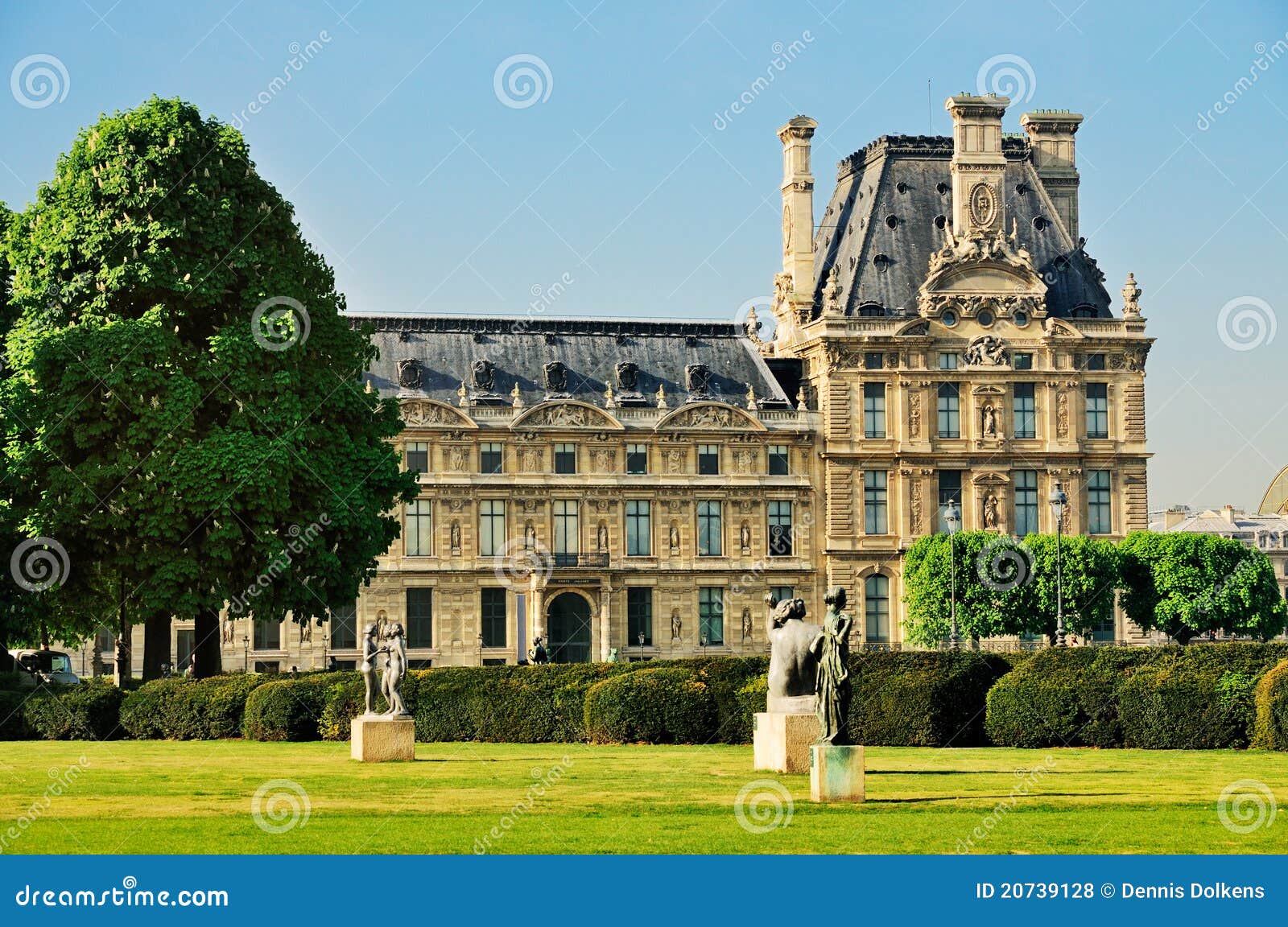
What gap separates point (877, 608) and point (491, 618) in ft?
50.1

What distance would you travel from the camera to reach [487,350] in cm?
8112

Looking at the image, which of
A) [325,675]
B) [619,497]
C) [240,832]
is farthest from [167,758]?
[619,497]

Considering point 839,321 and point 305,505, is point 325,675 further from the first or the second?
point 839,321

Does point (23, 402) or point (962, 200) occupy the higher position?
point (962, 200)

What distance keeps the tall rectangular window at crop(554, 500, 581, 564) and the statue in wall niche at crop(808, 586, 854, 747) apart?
2134 inches

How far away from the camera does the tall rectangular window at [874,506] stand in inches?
3194

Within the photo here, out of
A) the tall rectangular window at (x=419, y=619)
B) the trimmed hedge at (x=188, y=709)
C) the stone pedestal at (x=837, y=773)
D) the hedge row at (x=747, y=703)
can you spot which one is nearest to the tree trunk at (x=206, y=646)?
the trimmed hedge at (x=188, y=709)

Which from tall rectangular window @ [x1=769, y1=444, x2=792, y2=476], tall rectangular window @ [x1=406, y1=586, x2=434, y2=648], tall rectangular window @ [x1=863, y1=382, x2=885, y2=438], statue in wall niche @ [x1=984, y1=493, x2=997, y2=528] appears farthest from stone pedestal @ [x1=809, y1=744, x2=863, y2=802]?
statue in wall niche @ [x1=984, y1=493, x2=997, y2=528]

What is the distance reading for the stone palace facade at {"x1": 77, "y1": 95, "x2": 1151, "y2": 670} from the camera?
7762 cm

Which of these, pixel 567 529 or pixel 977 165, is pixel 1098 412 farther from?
pixel 567 529

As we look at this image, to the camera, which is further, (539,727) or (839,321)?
(839,321)

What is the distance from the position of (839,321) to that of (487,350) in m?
14.0

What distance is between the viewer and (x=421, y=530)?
77.6m

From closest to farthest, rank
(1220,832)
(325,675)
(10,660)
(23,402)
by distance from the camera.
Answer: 1. (1220,832)
2. (325,675)
3. (23,402)
4. (10,660)
